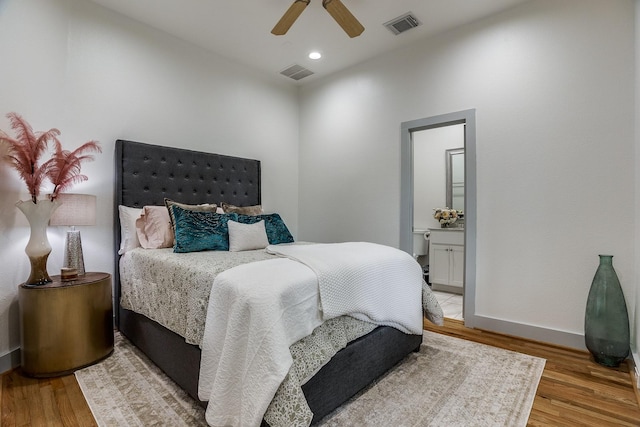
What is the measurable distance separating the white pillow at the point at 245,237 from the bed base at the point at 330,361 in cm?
83

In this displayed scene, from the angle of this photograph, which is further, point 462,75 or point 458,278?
point 458,278

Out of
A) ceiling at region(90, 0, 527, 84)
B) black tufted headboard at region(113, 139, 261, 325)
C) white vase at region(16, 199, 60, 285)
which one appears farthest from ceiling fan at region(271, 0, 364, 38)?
white vase at region(16, 199, 60, 285)

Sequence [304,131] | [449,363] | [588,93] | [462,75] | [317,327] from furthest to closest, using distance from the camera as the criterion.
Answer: [304,131]
[462,75]
[588,93]
[449,363]
[317,327]

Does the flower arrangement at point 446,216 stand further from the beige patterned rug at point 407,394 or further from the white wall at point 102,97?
the white wall at point 102,97

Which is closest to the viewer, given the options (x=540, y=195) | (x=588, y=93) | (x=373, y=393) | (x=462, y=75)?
(x=373, y=393)

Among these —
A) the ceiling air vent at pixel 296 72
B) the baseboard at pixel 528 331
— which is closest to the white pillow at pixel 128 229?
the ceiling air vent at pixel 296 72

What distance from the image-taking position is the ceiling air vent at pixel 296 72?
405 cm

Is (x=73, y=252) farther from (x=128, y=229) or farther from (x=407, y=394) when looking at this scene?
(x=407, y=394)

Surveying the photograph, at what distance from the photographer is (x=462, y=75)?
3.15 metres

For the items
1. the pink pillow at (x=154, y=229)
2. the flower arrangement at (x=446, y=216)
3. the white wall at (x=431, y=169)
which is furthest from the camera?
the white wall at (x=431, y=169)

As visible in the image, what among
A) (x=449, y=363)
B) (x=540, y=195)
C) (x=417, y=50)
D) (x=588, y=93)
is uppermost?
(x=417, y=50)

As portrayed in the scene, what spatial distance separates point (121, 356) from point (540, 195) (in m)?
3.62

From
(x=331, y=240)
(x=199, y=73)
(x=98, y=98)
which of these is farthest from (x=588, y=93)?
(x=98, y=98)

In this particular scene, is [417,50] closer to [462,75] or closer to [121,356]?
[462,75]
